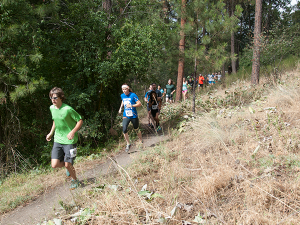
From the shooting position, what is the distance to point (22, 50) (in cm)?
606

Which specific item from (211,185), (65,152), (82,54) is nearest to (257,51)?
(82,54)

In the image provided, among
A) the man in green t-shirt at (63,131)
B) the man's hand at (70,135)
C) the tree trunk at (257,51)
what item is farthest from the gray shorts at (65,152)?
the tree trunk at (257,51)

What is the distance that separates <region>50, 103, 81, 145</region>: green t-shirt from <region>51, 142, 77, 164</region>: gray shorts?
3.2 inches

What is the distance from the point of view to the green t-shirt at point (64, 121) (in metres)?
4.10

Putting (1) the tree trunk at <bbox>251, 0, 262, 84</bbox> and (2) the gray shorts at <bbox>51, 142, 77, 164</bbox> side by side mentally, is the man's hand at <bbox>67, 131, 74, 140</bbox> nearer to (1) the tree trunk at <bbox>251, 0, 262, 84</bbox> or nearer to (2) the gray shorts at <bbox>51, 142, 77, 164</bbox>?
(2) the gray shorts at <bbox>51, 142, 77, 164</bbox>

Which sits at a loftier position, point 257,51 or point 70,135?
point 257,51

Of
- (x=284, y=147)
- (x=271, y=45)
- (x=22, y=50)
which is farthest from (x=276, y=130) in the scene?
(x=22, y=50)

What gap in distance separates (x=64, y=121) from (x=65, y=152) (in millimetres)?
572

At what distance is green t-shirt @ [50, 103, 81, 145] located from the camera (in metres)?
4.10

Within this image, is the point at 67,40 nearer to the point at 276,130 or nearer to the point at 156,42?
the point at 156,42

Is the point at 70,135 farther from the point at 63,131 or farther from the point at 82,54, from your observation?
the point at 82,54

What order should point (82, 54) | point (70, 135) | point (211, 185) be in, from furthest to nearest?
1. point (82, 54)
2. point (70, 135)
3. point (211, 185)

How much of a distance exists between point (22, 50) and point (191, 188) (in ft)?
18.6

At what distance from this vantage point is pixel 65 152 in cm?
412
